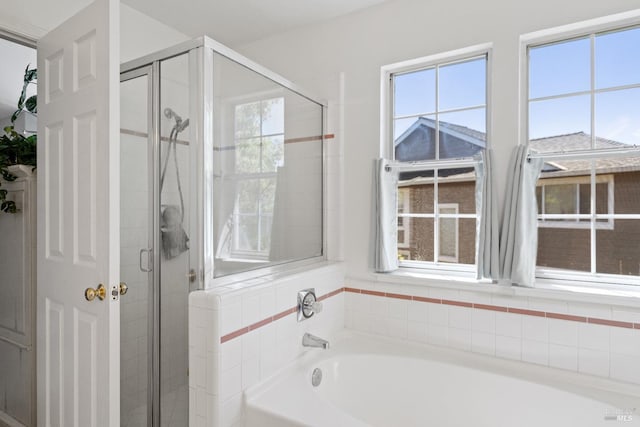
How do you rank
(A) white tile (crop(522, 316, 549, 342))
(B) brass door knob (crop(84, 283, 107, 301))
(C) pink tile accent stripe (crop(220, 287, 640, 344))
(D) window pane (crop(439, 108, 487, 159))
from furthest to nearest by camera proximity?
(D) window pane (crop(439, 108, 487, 159)) → (A) white tile (crop(522, 316, 549, 342)) → (C) pink tile accent stripe (crop(220, 287, 640, 344)) → (B) brass door knob (crop(84, 283, 107, 301))

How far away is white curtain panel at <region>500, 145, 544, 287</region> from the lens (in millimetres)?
1832

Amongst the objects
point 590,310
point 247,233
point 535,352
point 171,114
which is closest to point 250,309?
point 247,233

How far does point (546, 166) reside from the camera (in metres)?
1.93

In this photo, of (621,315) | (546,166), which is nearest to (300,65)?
(546,166)

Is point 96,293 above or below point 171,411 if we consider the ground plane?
above

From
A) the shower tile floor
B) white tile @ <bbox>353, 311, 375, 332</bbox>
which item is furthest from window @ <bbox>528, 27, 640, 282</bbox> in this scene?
the shower tile floor

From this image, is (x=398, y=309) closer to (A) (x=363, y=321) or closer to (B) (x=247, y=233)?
(A) (x=363, y=321)

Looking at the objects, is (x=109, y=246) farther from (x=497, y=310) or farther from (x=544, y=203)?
(x=544, y=203)

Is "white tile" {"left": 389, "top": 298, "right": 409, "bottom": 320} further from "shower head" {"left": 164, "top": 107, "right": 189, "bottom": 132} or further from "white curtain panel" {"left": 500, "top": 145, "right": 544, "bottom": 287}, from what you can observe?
"shower head" {"left": 164, "top": 107, "right": 189, "bottom": 132}

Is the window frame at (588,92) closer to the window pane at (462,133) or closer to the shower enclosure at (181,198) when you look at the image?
the window pane at (462,133)

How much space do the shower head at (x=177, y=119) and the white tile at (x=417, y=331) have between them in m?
1.65

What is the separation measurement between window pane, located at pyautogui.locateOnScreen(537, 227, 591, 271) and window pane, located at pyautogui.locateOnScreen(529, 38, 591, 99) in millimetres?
729

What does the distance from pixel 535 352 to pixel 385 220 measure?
1.03 metres

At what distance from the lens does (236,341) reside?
5.09 ft
